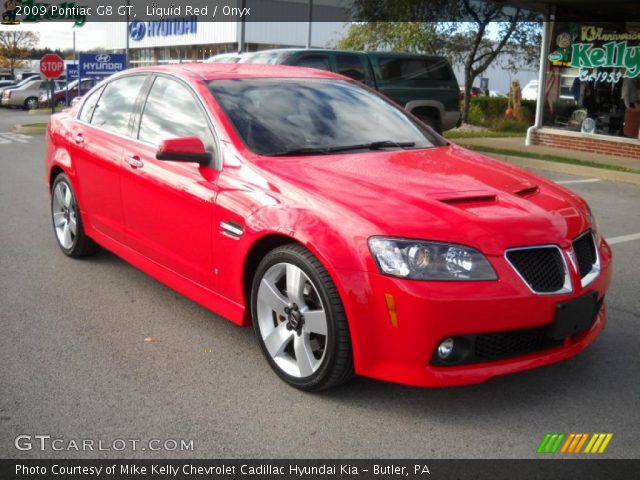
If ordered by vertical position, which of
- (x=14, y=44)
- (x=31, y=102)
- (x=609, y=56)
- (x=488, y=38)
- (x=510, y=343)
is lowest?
(x=31, y=102)

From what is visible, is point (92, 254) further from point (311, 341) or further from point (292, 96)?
point (311, 341)

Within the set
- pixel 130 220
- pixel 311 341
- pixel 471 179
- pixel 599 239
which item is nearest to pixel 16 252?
pixel 130 220

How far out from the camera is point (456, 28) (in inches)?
981

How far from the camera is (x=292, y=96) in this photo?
184 inches

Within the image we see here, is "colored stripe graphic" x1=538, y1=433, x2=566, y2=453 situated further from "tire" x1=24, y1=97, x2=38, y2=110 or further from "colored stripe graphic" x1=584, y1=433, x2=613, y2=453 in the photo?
"tire" x1=24, y1=97, x2=38, y2=110

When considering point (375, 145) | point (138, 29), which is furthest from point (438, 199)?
point (138, 29)

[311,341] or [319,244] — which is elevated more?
[319,244]

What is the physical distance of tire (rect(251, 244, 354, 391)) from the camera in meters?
3.43

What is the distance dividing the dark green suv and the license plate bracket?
10861mm

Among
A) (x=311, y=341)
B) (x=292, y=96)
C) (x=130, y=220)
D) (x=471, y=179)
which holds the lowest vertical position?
(x=311, y=341)

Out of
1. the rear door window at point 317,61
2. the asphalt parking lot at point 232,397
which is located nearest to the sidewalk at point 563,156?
the rear door window at point 317,61

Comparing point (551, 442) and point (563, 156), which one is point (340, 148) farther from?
point (563, 156)

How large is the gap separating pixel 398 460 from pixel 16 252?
14.9ft

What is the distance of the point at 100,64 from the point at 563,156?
53.7ft
